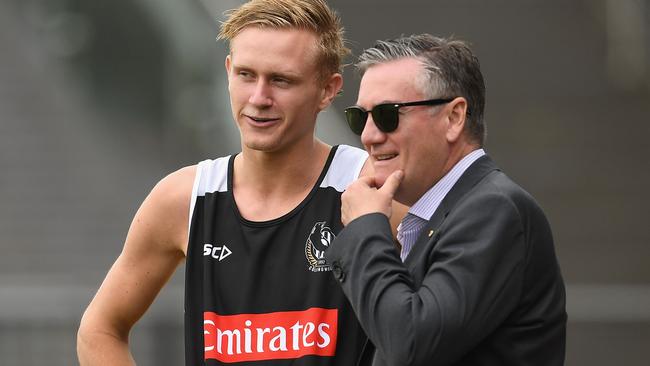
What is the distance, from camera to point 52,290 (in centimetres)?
876

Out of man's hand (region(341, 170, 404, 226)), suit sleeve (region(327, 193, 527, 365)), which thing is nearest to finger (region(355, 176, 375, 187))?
man's hand (region(341, 170, 404, 226))

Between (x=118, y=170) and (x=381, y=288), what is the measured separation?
7.49m

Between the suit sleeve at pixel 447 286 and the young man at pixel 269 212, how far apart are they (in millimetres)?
765

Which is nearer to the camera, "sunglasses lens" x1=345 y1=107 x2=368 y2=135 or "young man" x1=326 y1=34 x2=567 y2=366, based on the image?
"young man" x1=326 y1=34 x2=567 y2=366

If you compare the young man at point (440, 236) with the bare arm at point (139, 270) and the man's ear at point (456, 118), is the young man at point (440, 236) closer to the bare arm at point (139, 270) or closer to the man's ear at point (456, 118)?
the man's ear at point (456, 118)

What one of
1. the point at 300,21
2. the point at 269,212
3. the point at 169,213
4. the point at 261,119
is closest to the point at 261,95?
the point at 261,119

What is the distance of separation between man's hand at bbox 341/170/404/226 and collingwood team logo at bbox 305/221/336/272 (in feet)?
1.93

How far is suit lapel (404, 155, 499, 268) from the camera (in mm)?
2926

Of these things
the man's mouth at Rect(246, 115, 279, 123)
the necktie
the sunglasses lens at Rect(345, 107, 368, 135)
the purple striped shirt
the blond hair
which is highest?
the blond hair

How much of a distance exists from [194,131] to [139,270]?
5837 mm

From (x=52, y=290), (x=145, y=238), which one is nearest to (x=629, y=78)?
(x=52, y=290)

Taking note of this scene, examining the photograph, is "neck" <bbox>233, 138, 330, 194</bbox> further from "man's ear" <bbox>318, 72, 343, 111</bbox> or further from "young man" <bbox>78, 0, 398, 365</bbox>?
"man's ear" <bbox>318, 72, 343, 111</bbox>

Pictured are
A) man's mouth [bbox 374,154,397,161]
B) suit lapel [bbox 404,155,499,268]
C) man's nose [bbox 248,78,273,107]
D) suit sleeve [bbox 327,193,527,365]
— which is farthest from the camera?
man's nose [bbox 248,78,273,107]

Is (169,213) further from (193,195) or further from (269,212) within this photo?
(269,212)
